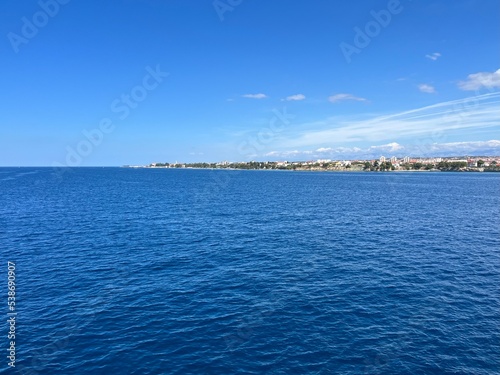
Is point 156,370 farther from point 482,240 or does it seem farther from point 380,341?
point 482,240

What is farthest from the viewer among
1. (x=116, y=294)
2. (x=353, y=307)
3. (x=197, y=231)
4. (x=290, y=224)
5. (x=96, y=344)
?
(x=290, y=224)

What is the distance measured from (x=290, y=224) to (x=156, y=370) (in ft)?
171

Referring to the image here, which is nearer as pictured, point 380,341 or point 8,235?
point 380,341

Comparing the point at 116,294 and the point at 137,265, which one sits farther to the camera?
the point at 137,265

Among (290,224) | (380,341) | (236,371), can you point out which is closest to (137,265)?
(236,371)

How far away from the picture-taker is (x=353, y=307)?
31.3 m

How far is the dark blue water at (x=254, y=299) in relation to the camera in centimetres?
2358

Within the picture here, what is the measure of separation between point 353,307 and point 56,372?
25.0 m

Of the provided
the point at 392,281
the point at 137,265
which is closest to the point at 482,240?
the point at 392,281

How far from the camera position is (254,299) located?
3281cm

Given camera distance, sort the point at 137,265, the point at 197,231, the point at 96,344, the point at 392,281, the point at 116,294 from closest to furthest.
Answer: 1. the point at 96,344
2. the point at 116,294
3. the point at 392,281
4. the point at 137,265
5. the point at 197,231

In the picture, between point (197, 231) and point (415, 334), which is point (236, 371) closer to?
point (415, 334)

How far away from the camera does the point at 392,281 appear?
37.7 metres

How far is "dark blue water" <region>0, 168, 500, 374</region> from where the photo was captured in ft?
77.4
